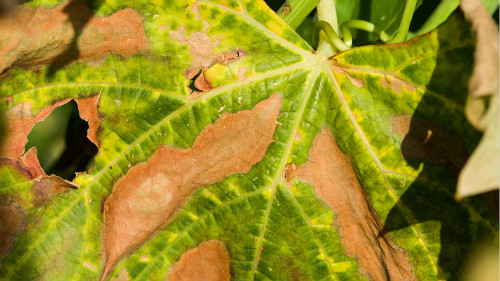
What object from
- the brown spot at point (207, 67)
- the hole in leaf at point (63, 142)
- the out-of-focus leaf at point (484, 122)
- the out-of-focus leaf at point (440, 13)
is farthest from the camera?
the out-of-focus leaf at point (440, 13)

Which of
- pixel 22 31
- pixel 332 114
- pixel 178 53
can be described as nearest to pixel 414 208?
pixel 332 114

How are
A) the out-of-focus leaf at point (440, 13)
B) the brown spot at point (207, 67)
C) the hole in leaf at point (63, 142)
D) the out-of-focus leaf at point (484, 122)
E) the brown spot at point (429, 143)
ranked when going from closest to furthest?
the out-of-focus leaf at point (484, 122) < the brown spot at point (429, 143) < the brown spot at point (207, 67) < the hole in leaf at point (63, 142) < the out-of-focus leaf at point (440, 13)

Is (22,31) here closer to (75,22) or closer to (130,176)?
(75,22)

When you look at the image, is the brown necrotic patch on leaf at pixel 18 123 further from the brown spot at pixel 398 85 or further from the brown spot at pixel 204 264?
the brown spot at pixel 398 85

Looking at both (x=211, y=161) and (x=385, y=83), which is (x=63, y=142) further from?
(x=385, y=83)

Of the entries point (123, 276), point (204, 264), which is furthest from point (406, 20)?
point (123, 276)

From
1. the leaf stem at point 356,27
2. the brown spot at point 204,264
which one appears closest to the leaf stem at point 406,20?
the leaf stem at point 356,27
